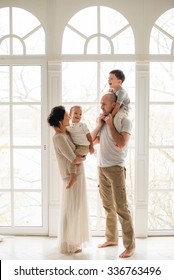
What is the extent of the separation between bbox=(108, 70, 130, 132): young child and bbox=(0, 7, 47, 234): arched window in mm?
A: 850

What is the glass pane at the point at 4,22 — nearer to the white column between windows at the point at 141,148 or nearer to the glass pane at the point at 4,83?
the glass pane at the point at 4,83

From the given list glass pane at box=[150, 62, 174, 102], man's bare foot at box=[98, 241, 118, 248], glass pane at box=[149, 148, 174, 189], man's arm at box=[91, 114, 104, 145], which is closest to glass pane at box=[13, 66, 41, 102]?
man's arm at box=[91, 114, 104, 145]

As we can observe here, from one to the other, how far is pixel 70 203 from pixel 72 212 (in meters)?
0.09

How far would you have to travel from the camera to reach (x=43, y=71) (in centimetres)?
436

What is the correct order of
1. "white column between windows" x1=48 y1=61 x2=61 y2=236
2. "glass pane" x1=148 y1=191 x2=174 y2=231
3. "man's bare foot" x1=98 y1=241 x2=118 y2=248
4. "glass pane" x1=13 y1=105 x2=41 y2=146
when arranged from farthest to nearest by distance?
"glass pane" x1=148 y1=191 x2=174 y2=231, "glass pane" x1=13 y1=105 x2=41 y2=146, "white column between windows" x1=48 y1=61 x2=61 y2=236, "man's bare foot" x1=98 y1=241 x2=118 y2=248

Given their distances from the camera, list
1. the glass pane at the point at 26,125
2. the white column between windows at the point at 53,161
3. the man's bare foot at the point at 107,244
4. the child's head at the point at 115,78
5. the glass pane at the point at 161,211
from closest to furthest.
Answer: the child's head at the point at 115,78 → the man's bare foot at the point at 107,244 → the white column between windows at the point at 53,161 → the glass pane at the point at 26,125 → the glass pane at the point at 161,211

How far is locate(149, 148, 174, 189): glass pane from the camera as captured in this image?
4473 millimetres

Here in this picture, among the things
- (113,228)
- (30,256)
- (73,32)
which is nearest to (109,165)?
(113,228)

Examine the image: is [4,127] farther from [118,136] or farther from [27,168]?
[118,136]

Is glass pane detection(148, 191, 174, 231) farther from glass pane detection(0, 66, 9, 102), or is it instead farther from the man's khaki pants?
glass pane detection(0, 66, 9, 102)

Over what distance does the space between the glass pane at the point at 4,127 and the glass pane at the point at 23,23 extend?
83 centimetres

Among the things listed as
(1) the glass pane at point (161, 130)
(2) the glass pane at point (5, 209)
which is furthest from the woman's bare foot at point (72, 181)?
(1) the glass pane at point (161, 130)

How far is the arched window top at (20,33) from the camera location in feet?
14.3

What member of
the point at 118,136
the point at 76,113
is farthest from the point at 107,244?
the point at 76,113
